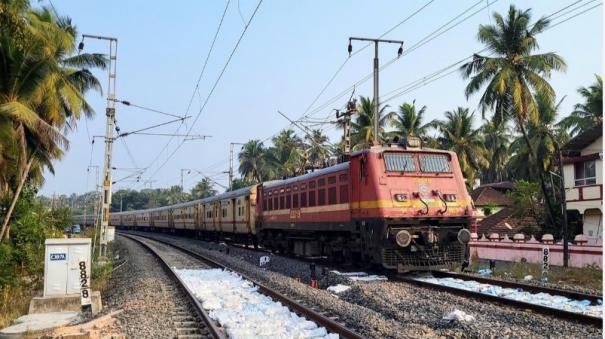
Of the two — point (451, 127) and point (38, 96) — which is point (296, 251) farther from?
point (451, 127)

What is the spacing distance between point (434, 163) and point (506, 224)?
79.4ft

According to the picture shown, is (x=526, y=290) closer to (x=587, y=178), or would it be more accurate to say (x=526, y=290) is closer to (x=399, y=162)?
(x=399, y=162)

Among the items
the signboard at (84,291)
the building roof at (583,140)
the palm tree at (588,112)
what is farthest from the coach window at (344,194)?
the palm tree at (588,112)

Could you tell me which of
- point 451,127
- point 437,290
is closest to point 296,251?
point 437,290

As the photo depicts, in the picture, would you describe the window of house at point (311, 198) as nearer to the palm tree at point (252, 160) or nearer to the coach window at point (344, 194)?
Result: the coach window at point (344, 194)

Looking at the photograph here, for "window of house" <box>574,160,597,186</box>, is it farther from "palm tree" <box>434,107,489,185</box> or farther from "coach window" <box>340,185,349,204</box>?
"coach window" <box>340,185,349,204</box>

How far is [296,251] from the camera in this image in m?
20.0

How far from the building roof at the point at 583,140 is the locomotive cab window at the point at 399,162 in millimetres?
19074

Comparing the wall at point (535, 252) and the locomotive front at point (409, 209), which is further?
the wall at point (535, 252)

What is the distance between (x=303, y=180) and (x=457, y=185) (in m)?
5.52

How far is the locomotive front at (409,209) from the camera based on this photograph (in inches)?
527

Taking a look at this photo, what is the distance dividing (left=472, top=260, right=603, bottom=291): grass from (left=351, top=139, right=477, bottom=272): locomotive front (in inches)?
107

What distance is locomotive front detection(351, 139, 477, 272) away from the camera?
13.4m

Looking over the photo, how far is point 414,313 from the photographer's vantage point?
928cm
